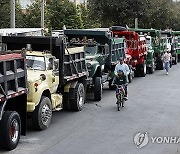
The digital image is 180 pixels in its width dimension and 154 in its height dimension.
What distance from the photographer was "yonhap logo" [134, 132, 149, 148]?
10.5 metres

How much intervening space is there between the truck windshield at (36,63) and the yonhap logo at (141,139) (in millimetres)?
3384

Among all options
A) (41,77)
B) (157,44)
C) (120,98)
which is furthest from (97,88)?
(157,44)

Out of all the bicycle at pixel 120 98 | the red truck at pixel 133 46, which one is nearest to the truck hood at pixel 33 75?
the bicycle at pixel 120 98

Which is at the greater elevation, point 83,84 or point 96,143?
point 83,84

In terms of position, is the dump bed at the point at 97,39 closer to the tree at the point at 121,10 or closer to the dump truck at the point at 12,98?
the dump truck at the point at 12,98

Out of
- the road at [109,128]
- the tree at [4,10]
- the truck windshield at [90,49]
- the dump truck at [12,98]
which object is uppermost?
the tree at [4,10]

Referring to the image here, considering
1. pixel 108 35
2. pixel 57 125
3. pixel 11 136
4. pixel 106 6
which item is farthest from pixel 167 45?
pixel 11 136

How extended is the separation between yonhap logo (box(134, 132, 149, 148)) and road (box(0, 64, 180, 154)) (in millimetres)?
110

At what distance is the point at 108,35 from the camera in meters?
19.6

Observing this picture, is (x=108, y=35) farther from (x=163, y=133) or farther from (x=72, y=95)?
(x=163, y=133)

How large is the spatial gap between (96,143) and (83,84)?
215 inches

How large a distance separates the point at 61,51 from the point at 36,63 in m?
1.10

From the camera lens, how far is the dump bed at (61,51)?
44.9ft

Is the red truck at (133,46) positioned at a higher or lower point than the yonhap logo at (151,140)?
higher
